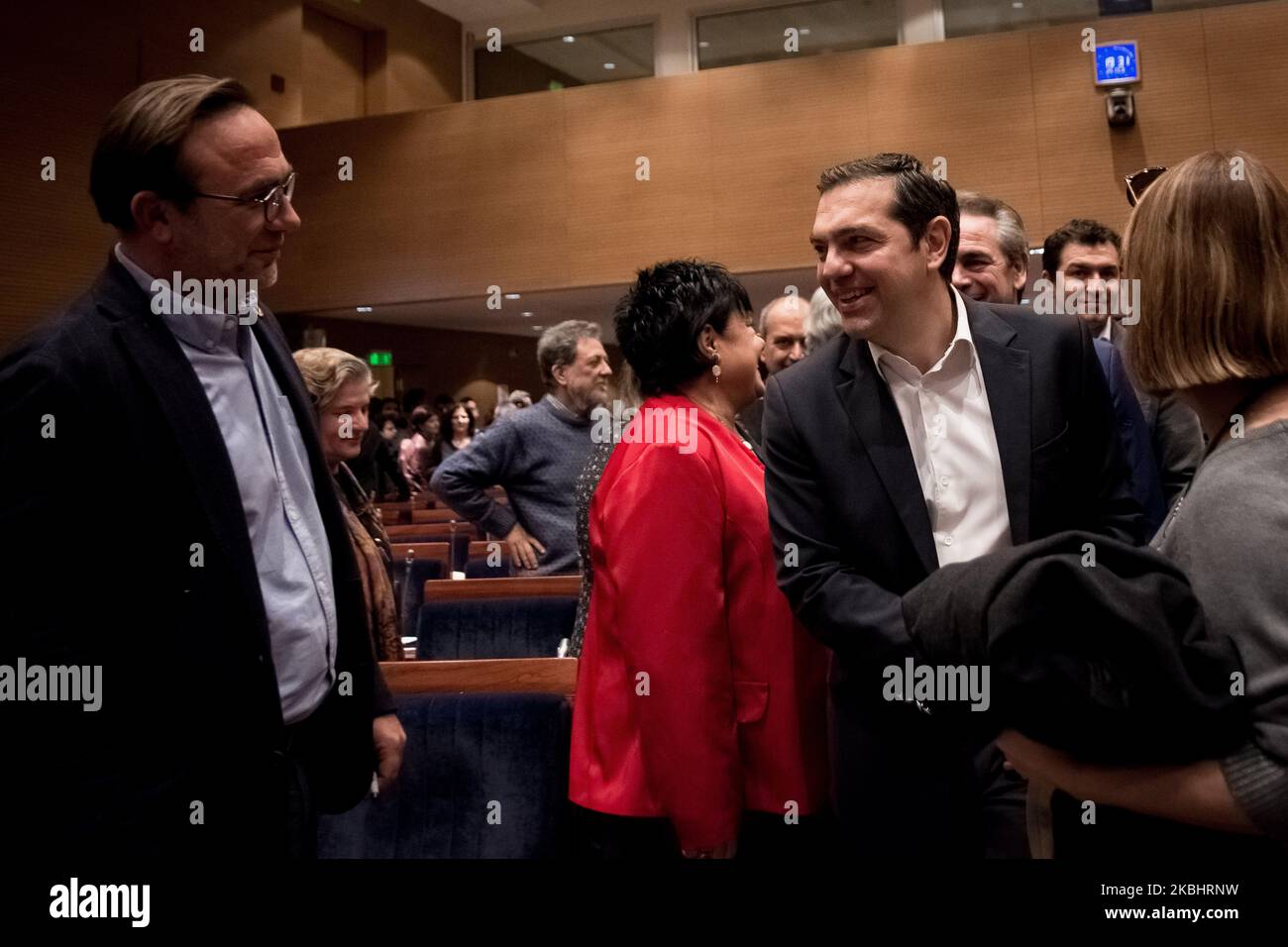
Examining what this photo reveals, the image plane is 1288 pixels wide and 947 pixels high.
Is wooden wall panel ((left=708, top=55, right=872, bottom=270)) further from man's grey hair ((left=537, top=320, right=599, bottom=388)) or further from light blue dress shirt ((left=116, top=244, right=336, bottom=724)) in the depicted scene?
light blue dress shirt ((left=116, top=244, right=336, bottom=724))

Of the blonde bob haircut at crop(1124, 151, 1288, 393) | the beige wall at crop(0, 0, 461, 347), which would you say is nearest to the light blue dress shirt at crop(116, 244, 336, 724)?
the blonde bob haircut at crop(1124, 151, 1288, 393)

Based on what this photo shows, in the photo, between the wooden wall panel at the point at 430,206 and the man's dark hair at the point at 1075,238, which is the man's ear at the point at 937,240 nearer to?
the man's dark hair at the point at 1075,238

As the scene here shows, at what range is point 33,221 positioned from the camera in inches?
324

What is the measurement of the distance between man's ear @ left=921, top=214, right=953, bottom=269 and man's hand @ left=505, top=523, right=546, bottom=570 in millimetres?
2174

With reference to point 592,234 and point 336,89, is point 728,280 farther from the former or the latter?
point 336,89

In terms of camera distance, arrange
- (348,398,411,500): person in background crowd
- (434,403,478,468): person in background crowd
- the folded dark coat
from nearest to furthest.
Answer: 1. the folded dark coat
2. (348,398,411,500): person in background crowd
3. (434,403,478,468): person in background crowd

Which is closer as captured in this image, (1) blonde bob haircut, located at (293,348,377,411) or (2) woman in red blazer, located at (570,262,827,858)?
(2) woman in red blazer, located at (570,262,827,858)

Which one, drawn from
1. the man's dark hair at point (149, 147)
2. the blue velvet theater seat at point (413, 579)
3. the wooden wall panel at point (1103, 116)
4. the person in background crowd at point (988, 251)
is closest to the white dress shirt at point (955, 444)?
the person in background crowd at point (988, 251)

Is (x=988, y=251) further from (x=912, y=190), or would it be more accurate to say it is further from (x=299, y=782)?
(x=299, y=782)

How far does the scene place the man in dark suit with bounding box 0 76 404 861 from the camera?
1.25m

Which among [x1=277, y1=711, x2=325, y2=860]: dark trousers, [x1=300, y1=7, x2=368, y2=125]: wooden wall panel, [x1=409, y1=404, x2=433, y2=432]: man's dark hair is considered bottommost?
[x1=277, y1=711, x2=325, y2=860]: dark trousers
